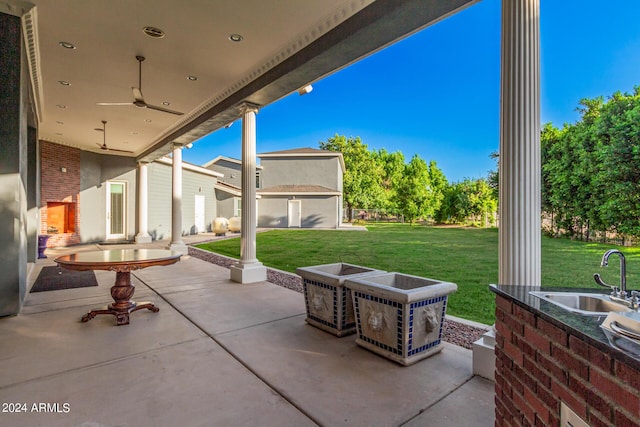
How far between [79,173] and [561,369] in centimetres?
1342

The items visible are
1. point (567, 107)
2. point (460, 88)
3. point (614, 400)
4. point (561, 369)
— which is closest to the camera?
point (614, 400)

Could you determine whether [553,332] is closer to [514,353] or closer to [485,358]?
[514,353]

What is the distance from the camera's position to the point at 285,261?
8.71 meters

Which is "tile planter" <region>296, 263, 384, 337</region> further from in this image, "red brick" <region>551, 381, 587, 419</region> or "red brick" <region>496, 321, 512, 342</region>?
"red brick" <region>551, 381, 587, 419</region>

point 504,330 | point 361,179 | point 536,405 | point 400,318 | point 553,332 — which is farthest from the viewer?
point 361,179

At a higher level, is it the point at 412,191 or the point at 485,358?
the point at 412,191

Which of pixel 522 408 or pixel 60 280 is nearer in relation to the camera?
pixel 522 408

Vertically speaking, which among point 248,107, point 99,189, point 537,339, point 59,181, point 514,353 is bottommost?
point 514,353

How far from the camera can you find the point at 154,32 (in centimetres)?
411

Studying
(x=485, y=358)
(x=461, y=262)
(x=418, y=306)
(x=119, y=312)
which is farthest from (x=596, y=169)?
(x=119, y=312)

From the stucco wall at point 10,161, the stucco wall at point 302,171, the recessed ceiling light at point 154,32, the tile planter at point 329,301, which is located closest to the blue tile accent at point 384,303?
the tile planter at point 329,301

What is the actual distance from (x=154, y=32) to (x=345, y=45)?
243 cm

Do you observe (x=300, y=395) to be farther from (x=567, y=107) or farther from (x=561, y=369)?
(x=567, y=107)

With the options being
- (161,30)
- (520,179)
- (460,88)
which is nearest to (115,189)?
(161,30)
